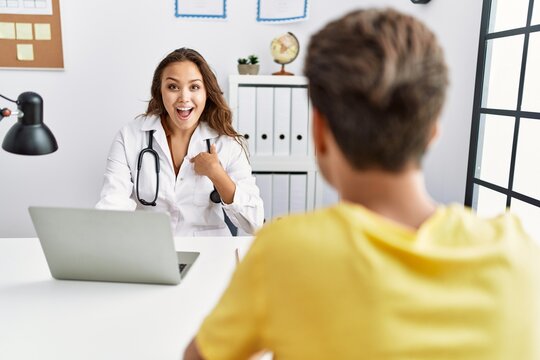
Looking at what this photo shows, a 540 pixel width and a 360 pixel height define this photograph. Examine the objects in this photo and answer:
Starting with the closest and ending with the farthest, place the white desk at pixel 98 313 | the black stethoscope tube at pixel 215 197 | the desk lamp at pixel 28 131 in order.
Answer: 1. the white desk at pixel 98 313
2. the desk lamp at pixel 28 131
3. the black stethoscope tube at pixel 215 197

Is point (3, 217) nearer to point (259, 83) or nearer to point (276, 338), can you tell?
point (259, 83)

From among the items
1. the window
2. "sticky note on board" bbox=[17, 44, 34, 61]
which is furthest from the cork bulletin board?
the window

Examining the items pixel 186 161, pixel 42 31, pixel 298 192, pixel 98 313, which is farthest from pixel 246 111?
pixel 98 313

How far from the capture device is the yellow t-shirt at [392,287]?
514 mm

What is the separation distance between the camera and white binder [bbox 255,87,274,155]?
256 centimetres

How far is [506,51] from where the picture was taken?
8.50 feet

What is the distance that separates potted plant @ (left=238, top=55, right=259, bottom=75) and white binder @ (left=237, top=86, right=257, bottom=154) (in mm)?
116

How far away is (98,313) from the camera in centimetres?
108

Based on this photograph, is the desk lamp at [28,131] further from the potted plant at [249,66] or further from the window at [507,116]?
the window at [507,116]

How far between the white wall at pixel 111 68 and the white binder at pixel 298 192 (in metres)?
0.61

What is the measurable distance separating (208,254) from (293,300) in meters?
0.92

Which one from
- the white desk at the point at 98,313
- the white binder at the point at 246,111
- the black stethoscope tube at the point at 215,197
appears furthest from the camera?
the white binder at the point at 246,111

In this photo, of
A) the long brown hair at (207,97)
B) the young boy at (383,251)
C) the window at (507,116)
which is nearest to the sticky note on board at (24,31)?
the long brown hair at (207,97)

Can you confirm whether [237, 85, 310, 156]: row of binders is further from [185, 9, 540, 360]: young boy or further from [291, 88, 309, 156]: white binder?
[185, 9, 540, 360]: young boy
